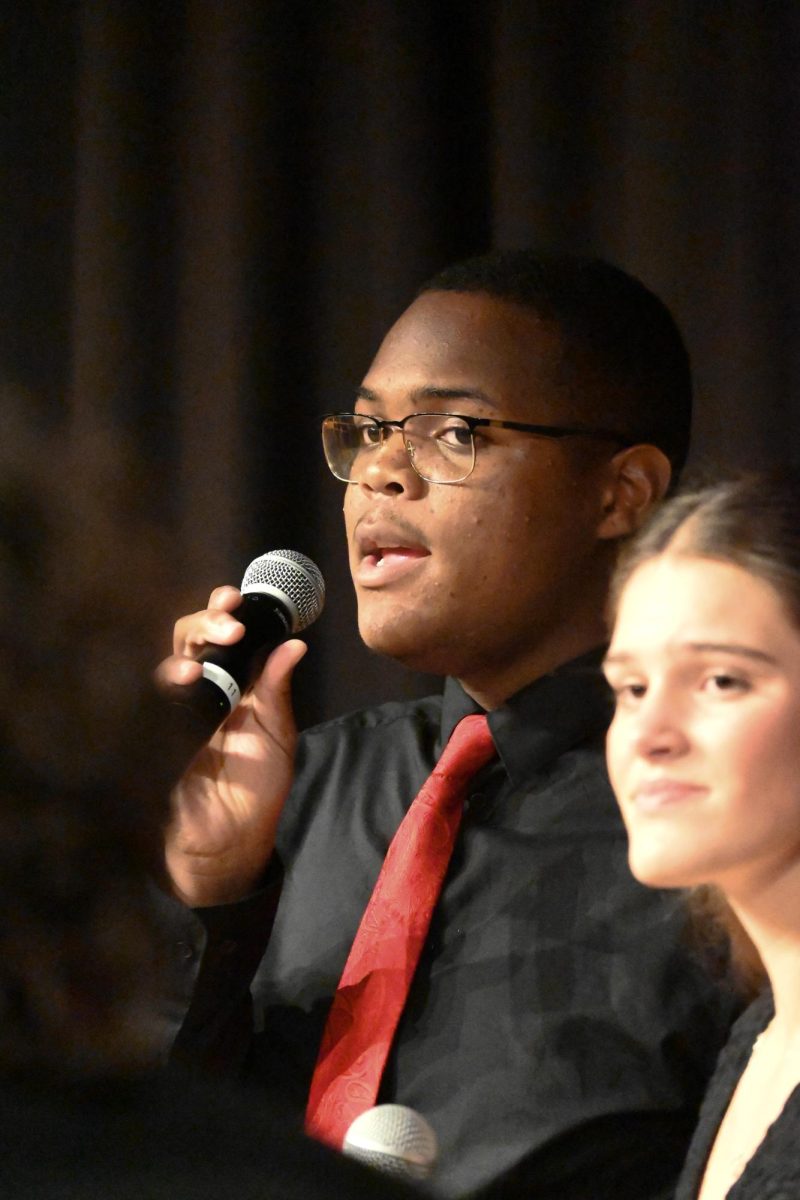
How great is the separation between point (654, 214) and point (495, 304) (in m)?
0.45

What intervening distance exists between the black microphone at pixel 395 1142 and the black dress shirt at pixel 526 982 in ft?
0.81

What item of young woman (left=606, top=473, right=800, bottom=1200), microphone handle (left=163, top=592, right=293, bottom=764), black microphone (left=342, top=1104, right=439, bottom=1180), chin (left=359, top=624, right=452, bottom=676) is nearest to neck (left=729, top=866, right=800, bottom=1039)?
young woman (left=606, top=473, right=800, bottom=1200)

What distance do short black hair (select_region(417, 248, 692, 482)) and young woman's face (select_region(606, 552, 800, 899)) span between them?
605 millimetres

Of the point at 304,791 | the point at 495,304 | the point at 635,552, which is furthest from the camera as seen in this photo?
the point at 304,791

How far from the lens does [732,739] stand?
3.02ft

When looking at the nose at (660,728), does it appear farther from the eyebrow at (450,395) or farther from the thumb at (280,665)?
the eyebrow at (450,395)

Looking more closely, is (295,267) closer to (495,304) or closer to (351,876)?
(495,304)

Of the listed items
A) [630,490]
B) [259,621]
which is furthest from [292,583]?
[630,490]

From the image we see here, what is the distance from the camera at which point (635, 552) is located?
109 centimetres

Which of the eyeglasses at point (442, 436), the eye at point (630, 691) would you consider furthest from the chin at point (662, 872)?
the eyeglasses at point (442, 436)

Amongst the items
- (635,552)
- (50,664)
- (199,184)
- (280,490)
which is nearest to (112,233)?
(199,184)

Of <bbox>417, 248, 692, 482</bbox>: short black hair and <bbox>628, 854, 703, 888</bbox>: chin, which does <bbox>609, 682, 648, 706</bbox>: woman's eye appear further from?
<bbox>417, 248, 692, 482</bbox>: short black hair

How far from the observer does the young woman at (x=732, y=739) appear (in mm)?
923

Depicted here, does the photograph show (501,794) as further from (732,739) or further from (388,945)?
(732,739)
